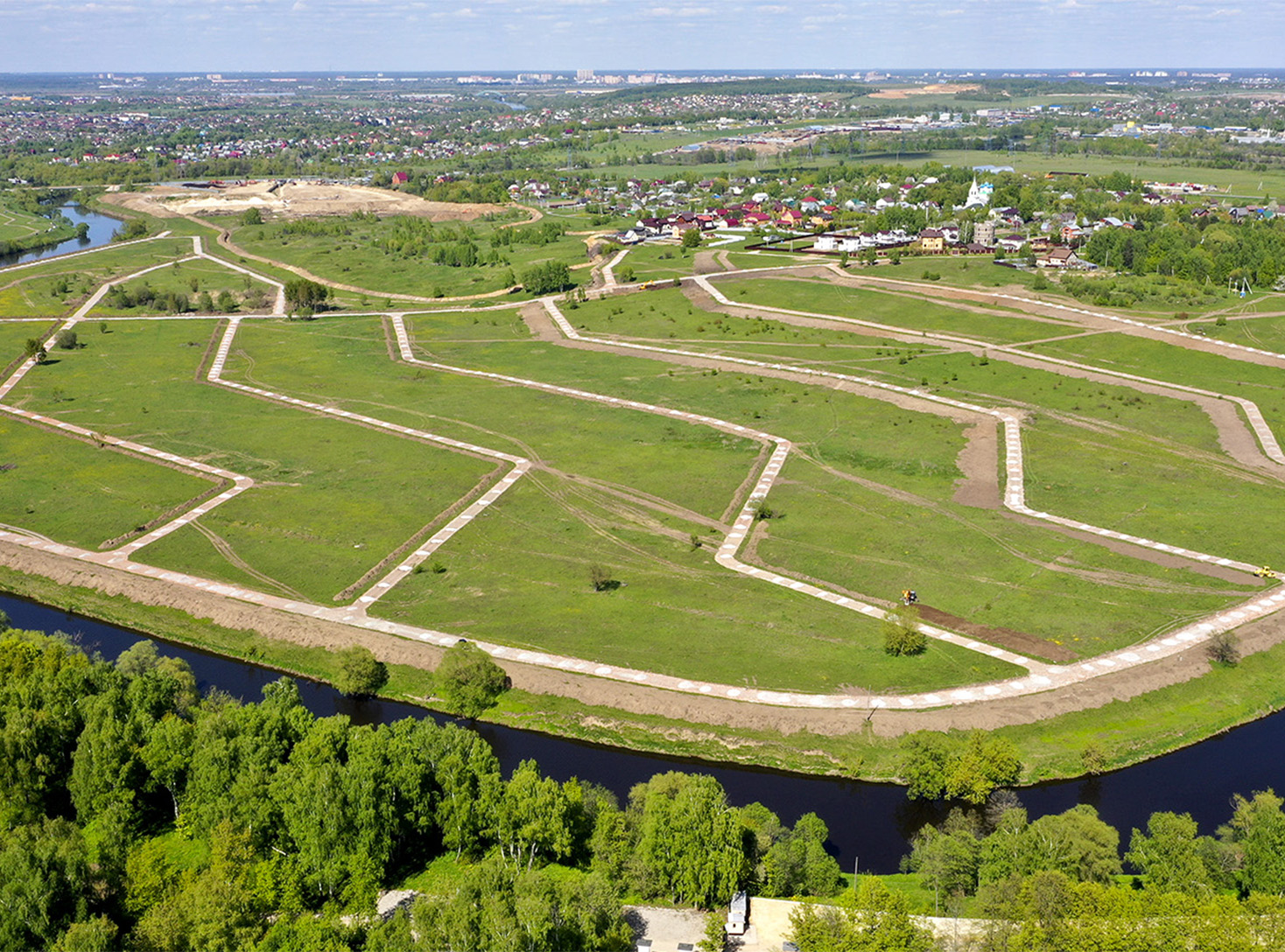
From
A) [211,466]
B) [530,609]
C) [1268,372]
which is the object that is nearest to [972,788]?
[530,609]

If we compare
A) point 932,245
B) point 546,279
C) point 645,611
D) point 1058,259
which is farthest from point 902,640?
point 932,245

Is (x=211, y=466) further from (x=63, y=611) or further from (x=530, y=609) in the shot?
(x=530, y=609)

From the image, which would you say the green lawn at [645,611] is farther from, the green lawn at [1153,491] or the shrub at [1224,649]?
the green lawn at [1153,491]

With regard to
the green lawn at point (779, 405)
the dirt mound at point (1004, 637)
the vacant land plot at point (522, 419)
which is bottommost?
the dirt mound at point (1004, 637)

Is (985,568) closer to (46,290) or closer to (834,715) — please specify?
(834,715)

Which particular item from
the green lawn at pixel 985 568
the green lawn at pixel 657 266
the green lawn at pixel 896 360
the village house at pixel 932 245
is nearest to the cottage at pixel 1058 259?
the village house at pixel 932 245

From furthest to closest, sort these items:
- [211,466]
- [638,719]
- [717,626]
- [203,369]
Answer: [203,369]
[211,466]
[717,626]
[638,719]
